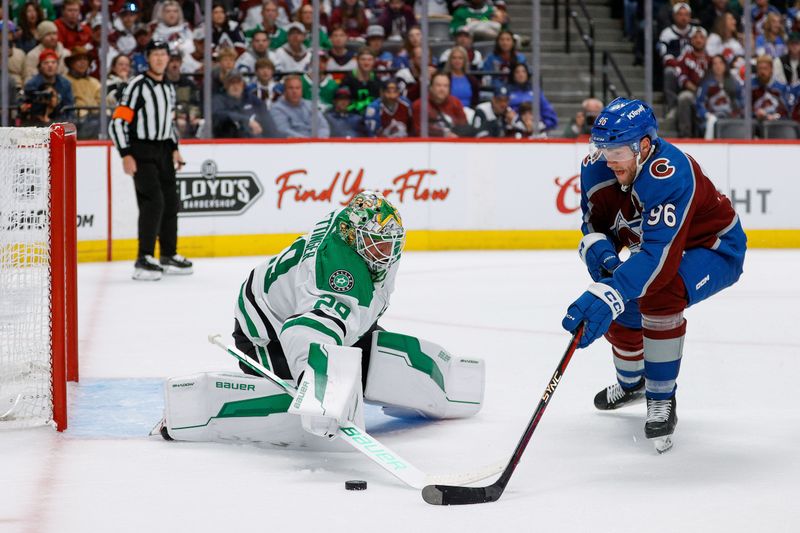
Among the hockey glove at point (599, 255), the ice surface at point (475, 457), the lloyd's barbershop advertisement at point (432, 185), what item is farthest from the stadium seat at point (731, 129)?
the hockey glove at point (599, 255)

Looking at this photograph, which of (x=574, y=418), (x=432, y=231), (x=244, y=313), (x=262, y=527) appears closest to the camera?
(x=262, y=527)

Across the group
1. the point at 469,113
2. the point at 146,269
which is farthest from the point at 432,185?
the point at 146,269

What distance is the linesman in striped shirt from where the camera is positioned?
7.00 m

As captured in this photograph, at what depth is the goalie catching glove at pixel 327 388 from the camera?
2896mm

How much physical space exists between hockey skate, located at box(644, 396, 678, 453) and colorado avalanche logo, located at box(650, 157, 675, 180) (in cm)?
61

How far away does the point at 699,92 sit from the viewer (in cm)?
941

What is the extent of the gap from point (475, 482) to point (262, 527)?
1.81ft

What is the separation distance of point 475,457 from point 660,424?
0.49 metres

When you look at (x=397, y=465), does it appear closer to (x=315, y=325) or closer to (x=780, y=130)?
(x=315, y=325)

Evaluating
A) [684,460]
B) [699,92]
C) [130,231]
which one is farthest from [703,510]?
[699,92]

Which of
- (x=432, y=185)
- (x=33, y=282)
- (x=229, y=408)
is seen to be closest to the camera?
(x=229, y=408)

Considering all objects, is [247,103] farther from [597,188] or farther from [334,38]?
[597,188]

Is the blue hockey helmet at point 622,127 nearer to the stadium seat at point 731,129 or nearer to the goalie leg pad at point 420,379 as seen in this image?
the goalie leg pad at point 420,379

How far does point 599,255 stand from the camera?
11.1 ft
